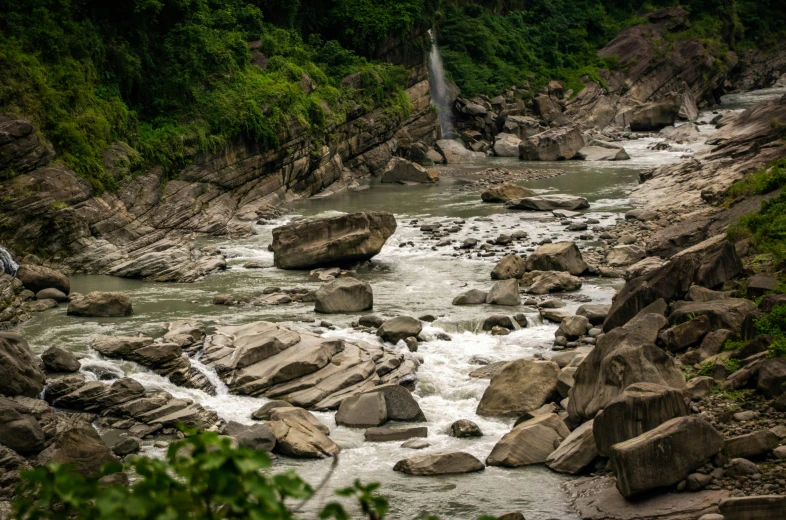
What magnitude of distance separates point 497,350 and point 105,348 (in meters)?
7.20

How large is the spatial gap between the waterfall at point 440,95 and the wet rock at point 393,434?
37.9 meters

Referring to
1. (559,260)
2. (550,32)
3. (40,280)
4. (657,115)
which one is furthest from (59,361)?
(550,32)

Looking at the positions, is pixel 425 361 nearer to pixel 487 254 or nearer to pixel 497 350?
pixel 497 350

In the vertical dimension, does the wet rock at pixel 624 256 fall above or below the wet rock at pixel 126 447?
below

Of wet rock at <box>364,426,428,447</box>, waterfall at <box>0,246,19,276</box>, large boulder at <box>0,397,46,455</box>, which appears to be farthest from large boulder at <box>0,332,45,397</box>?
waterfall at <box>0,246,19,276</box>

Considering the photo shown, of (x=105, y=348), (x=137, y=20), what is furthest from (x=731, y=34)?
(x=105, y=348)

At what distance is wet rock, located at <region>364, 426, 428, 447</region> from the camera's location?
46.3 feet

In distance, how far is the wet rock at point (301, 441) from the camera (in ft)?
44.2

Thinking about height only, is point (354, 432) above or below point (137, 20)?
below

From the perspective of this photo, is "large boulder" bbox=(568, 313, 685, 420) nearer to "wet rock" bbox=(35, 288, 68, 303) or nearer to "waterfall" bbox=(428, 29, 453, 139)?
"wet rock" bbox=(35, 288, 68, 303)

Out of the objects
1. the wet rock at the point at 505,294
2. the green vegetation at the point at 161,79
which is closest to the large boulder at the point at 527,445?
the wet rock at the point at 505,294

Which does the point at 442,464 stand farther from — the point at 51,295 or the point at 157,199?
the point at 157,199

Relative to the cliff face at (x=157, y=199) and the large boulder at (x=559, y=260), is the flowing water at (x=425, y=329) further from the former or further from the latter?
the cliff face at (x=157, y=199)

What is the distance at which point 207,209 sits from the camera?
32.2 m
